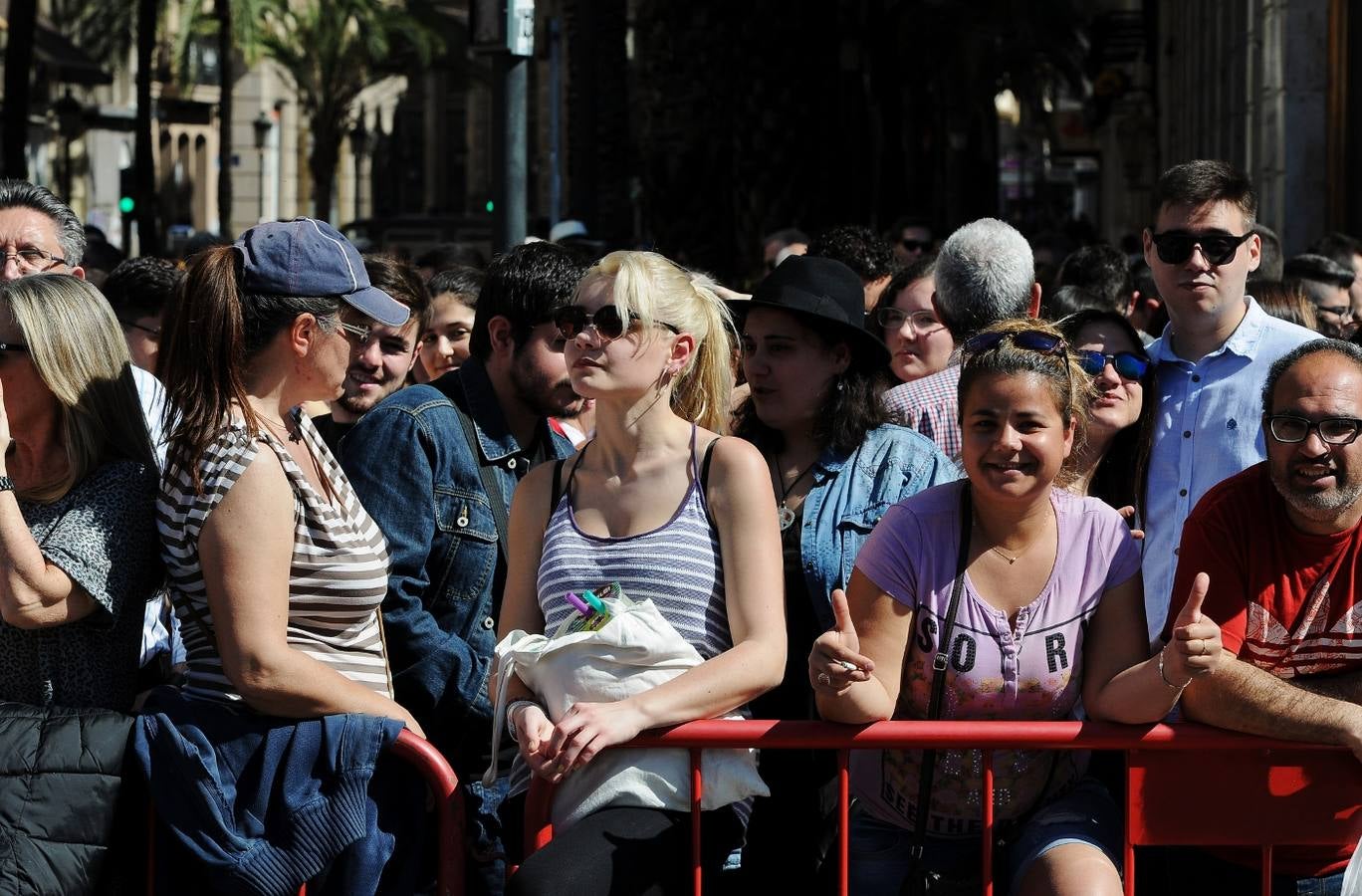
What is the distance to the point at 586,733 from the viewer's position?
3.71 m

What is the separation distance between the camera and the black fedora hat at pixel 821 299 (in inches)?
191

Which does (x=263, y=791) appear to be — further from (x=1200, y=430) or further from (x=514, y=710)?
(x=1200, y=430)

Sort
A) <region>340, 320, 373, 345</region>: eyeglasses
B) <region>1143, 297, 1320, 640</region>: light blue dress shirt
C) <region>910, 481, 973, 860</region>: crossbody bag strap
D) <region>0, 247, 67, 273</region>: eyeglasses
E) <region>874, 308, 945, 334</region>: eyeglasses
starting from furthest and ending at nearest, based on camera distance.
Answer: <region>874, 308, 945, 334</region>: eyeglasses, <region>0, 247, 67, 273</region>: eyeglasses, <region>1143, 297, 1320, 640</region>: light blue dress shirt, <region>340, 320, 373, 345</region>: eyeglasses, <region>910, 481, 973, 860</region>: crossbody bag strap

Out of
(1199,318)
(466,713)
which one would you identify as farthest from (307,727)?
(1199,318)

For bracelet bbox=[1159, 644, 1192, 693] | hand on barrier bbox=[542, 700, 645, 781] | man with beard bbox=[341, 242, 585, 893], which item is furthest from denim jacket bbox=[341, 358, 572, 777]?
bracelet bbox=[1159, 644, 1192, 693]

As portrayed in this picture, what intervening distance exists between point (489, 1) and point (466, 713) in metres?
4.83

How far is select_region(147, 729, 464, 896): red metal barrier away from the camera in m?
3.88

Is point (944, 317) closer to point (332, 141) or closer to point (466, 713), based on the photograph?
point (466, 713)

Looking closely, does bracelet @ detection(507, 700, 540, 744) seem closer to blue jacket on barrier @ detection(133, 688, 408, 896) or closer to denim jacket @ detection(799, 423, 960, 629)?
blue jacket on barrier @ detection(133, 688, 408, 896)

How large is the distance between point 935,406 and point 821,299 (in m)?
1.12

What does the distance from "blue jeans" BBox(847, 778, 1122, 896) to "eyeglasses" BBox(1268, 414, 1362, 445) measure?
90 cm

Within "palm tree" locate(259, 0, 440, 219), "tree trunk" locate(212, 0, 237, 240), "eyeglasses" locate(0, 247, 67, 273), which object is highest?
"palm tree" locate(259, 0, 440, 219)

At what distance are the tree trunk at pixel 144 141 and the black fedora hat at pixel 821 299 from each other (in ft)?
74.9

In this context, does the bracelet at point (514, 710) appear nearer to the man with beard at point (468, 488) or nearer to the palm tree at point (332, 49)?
the man with beard at point (468, 488)
